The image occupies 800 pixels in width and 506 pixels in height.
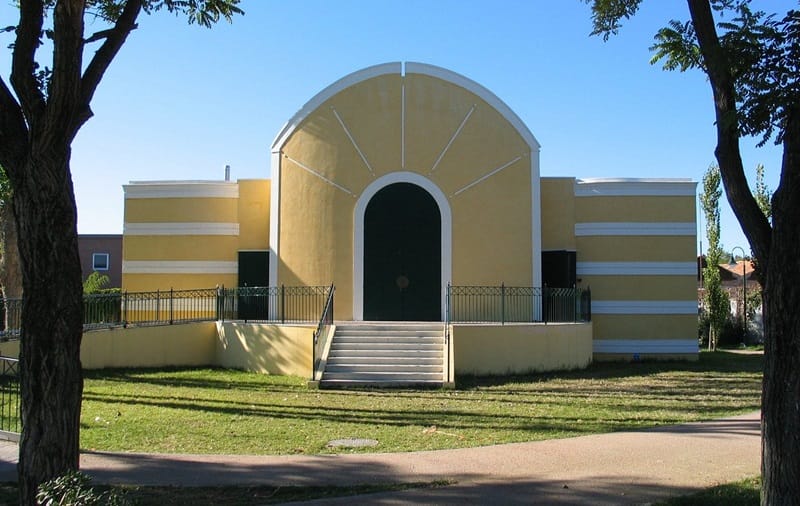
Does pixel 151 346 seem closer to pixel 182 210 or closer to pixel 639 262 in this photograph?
pixel 182 210

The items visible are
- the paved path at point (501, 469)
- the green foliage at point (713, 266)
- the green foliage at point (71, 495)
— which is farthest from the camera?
the green foliage at point (713, 266)

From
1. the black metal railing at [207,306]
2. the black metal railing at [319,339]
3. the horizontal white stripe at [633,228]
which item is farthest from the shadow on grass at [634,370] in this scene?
the black metal railing at [207,306]

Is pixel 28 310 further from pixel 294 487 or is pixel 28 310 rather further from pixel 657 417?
pixel 657 417

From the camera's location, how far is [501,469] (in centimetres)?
798

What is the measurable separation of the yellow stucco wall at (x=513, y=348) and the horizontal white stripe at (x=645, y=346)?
12.4 feet

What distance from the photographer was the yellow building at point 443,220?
20.0 m

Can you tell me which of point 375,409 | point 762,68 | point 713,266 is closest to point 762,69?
point 762,68

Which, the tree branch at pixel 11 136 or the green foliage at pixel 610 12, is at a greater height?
the green foliage at pixel 610 12

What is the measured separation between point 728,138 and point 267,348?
13.6 m

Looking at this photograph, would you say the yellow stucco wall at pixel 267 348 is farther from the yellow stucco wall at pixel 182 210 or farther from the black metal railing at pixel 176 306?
the yellow stucco wall at pixel 182 210

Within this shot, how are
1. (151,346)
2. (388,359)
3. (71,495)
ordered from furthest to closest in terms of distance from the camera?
1. (151,346)
2. (388,359)
3. (71,495)

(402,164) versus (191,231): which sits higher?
(402,164)

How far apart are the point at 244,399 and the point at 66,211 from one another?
828 cm

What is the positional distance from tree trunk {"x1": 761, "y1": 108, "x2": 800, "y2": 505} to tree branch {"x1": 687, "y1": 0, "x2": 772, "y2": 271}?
0.26 meters
